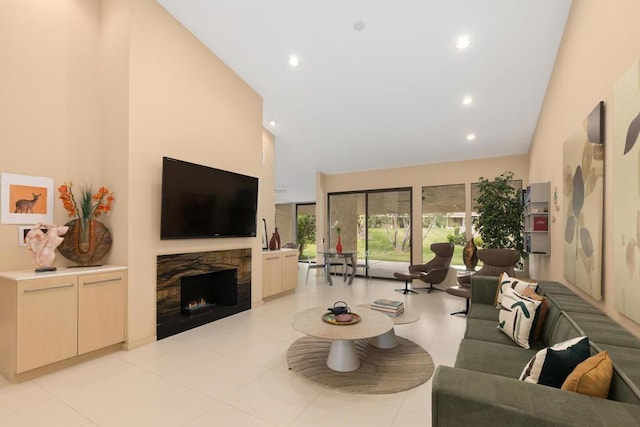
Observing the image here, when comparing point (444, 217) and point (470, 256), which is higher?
point (444, 217)

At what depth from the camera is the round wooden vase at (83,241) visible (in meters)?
3.13

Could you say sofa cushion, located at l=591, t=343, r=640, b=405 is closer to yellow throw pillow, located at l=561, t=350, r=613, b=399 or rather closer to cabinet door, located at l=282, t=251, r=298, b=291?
yellow throw pillow, located at l=561, t=350, r=613, b=399

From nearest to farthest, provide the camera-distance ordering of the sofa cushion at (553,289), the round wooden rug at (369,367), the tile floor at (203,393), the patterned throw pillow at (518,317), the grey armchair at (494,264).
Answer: the tile floor at (203,393)
the patterned throw pillow at (518,317)
the round wooden rug at (369,367)
the sofa cushion at (553,289)
the grey armchair at (494,264)

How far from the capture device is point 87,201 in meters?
3.16

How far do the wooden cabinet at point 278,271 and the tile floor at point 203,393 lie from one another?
5.56 ft

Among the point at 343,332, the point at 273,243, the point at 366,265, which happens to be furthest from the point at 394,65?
the point at 366,265

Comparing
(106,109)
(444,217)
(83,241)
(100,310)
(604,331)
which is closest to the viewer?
(604,331)

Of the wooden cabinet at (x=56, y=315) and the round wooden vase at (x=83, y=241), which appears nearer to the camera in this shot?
the wooden cabinet at (x=56, y=315)

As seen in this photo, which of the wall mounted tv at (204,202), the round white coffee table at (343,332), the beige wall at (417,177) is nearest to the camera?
the round white coffee table at (343,332)

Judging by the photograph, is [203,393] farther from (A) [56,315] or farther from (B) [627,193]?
(B) [627,193]

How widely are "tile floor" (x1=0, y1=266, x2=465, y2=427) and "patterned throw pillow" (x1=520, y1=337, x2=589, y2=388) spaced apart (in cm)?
96

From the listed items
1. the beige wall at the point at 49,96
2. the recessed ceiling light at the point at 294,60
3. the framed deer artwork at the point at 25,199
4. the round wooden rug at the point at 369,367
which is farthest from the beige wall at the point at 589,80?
the framed deer artwork at the point at 25,199

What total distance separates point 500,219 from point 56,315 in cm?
644

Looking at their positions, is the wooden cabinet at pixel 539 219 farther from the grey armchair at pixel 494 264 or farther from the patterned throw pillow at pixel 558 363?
the patterned throw pillow at pixel 558 363
